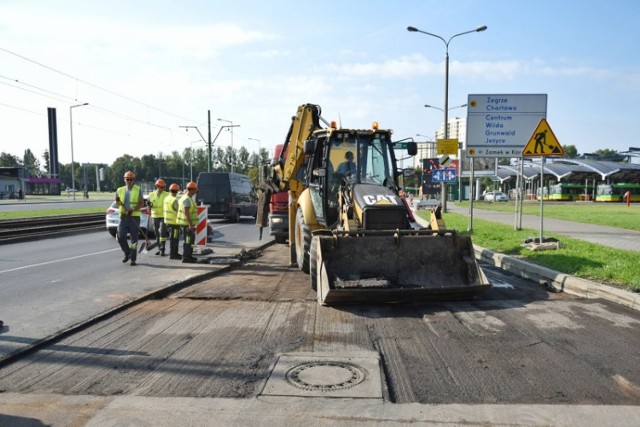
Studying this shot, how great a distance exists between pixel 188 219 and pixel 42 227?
1049cm

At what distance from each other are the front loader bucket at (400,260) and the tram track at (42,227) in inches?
479

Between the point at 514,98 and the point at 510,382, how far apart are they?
13681mm

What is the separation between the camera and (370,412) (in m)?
3.64

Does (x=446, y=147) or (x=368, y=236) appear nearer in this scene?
(x=368, y=236)

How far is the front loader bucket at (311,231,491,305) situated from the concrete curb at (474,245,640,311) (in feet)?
5.81

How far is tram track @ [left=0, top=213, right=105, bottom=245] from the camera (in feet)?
53.2

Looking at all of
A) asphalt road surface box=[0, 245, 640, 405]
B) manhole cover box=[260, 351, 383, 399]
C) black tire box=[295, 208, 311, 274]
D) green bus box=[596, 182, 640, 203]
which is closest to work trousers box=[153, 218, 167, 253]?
black tire box=[295, 208, 311, 274]

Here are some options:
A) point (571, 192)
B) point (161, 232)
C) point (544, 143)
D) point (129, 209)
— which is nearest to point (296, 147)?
point (129, 209)

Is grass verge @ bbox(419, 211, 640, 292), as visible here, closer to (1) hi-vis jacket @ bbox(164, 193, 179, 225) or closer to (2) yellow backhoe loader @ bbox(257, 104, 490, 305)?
(2) yellow backhoe loader @ bbox(257, 104, 490, 305)

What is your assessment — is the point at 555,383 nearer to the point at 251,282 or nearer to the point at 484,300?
the point at 484,300

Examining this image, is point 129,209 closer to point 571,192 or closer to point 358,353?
point 358,353

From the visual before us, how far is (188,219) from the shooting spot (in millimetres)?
10789

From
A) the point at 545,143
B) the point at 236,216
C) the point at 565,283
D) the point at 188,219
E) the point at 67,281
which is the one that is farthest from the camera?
the point at 236,216

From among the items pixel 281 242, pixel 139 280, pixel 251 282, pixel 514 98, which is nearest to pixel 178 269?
pixel 139 280
